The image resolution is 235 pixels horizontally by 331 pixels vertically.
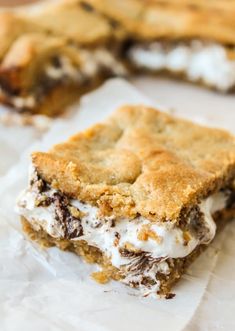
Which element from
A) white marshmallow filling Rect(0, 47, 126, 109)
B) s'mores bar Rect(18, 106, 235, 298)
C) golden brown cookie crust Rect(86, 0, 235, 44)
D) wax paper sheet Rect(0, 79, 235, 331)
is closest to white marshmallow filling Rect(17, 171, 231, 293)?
s'mores bar Rect(18, 106, 235, 298)

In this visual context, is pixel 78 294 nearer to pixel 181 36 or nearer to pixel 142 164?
pixel 142 164

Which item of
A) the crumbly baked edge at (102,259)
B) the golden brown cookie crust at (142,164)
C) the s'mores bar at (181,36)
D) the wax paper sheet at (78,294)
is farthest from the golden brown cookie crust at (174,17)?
the crumbly baked edge at (102,259)

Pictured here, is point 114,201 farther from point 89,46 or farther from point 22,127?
point 89,46

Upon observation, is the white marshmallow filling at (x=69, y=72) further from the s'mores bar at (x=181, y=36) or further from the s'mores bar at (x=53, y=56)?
the s'mores bar at (x=181, y=36)

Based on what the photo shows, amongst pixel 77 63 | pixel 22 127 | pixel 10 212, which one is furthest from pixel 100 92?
pixel 10 212

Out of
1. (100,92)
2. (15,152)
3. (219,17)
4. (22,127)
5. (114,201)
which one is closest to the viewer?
(114,201)

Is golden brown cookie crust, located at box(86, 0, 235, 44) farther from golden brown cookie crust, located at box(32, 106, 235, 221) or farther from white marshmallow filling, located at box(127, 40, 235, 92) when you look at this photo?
golden brown cookie crust, located at box(32, 106, 235, 221)
